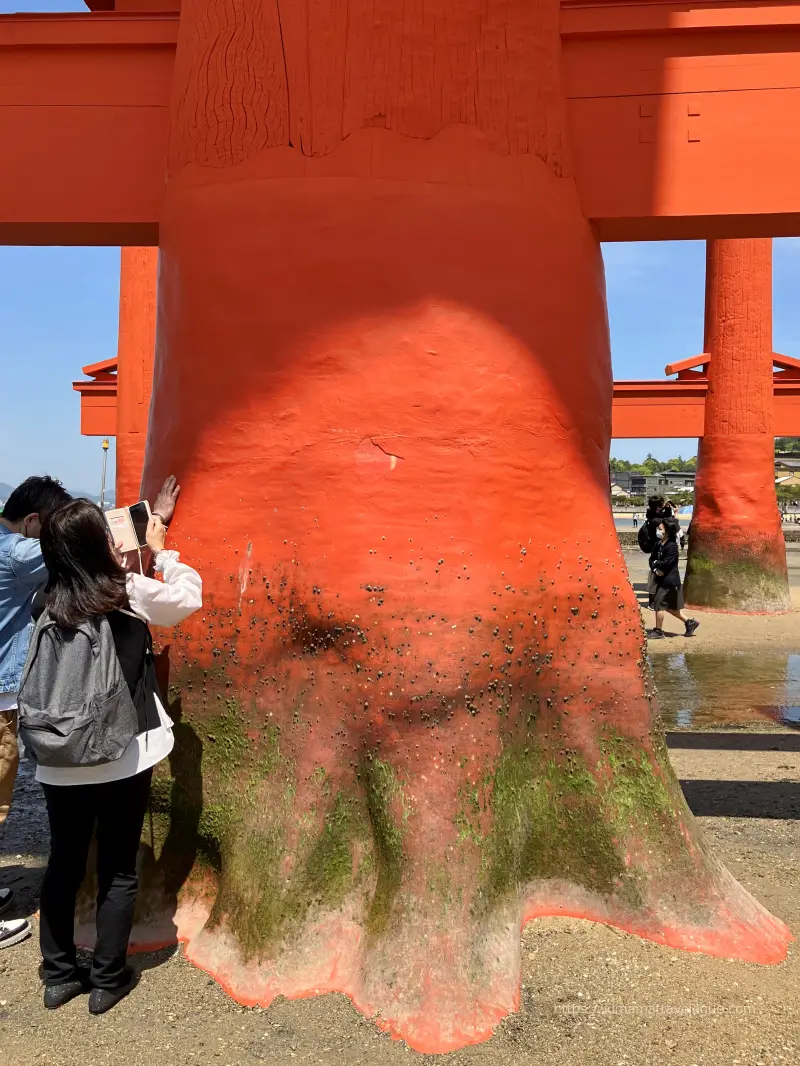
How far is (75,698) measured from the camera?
102 inches

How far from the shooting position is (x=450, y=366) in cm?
307

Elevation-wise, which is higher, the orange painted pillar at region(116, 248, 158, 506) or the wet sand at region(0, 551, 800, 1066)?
the orange painted pillar at region(116, 248, 158, 506)

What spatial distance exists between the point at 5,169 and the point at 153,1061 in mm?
3429

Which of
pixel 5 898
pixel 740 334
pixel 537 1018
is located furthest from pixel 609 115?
pixel 740 334

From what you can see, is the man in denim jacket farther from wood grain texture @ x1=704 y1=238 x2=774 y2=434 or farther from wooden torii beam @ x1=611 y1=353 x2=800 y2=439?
wood grain texture @ x1=704 y1=238 x2=774 y2=434

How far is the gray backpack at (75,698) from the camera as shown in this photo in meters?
2.57

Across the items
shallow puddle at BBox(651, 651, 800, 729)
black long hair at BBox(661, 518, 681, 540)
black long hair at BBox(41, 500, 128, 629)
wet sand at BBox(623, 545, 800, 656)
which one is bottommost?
shallow puddle at BBox(651, 651, 800, 729)

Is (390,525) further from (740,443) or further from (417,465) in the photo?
(740,443)


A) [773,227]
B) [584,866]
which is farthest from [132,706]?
[773,227]

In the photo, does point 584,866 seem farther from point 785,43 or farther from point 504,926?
point 785,43

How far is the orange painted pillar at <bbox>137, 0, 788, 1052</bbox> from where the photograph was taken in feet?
9.55

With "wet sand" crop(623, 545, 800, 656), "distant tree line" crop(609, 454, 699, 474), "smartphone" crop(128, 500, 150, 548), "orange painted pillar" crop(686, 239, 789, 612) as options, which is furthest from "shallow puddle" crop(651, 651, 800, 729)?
"distant tree line" crop(609, 454, 699, 474)

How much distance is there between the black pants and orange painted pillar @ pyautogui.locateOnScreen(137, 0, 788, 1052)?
1.18ft

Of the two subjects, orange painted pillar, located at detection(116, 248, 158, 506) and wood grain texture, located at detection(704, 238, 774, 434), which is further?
wood grain texture, located at detection(704, 238, 774, 434)
